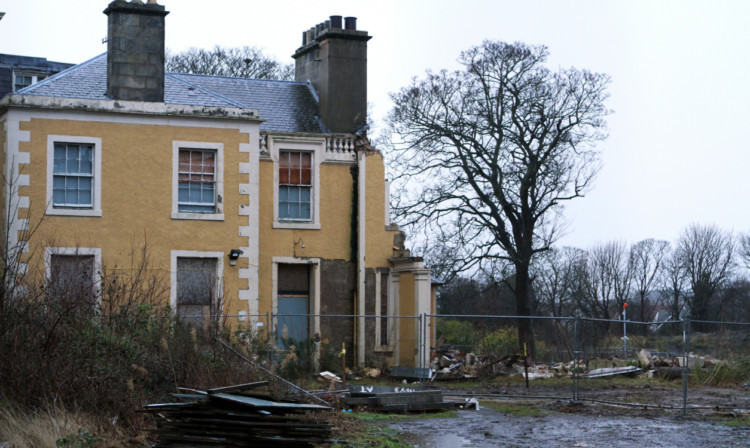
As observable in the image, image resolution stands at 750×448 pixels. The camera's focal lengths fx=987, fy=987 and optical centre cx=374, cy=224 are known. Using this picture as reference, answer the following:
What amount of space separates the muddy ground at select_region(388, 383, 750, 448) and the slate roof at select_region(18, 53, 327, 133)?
393 inches

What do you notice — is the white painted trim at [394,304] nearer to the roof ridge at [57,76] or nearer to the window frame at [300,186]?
the window frame at [300,186]

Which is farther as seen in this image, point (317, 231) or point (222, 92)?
point (222, 92)

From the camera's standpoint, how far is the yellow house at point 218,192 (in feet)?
76.4

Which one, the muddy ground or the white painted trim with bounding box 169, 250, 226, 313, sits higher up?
the white painted trim with bounding box 169, 250, 226, 313

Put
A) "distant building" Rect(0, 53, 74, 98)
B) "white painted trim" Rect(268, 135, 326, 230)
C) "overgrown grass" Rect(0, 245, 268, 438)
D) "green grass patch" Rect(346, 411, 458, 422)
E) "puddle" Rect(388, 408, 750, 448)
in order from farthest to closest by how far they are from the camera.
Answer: "distant building" Rect(0, 53, 74, 98) → "white painted trim" Rect(268, 135, 326, 230) → "green grass patch" Rect(346, 411, 458, 422) → "puddle" Rect(388, 408, 750, 448) → "overgrown grass" Rect(0, 245, 268, 438)

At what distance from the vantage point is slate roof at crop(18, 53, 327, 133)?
2406cm

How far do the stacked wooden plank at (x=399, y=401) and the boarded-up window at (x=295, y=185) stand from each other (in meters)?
9.58

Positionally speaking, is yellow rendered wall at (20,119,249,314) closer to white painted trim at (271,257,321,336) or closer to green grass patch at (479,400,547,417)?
white painted trim at (271,257,321,336)

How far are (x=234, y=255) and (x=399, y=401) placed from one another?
866 centimetres

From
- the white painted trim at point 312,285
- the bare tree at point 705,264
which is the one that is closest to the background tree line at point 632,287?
the bare tree at point 705,264

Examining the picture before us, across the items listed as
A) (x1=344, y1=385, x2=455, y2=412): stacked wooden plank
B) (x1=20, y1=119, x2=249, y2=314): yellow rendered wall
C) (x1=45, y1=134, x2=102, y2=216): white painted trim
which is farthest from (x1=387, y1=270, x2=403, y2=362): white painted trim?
(x1=344, y1=385, x2=455, y2=412): stacked wooden plank

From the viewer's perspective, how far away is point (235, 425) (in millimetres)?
10852

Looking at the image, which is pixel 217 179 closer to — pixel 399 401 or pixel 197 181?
pixel 197 181

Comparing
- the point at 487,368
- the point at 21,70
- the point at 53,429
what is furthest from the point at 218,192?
the point at 21,70
